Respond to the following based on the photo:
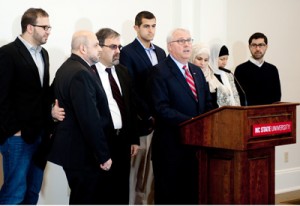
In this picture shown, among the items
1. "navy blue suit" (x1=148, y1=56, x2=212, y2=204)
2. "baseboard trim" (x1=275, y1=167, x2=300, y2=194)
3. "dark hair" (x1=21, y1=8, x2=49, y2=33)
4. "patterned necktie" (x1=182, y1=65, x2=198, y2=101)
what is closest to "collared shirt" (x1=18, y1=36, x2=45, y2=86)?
"dark hair" (x1=21, y1=8, x2=49, y2=33)

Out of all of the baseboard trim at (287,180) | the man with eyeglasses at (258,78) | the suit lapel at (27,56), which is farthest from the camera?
the baseboard trim at (287,180)

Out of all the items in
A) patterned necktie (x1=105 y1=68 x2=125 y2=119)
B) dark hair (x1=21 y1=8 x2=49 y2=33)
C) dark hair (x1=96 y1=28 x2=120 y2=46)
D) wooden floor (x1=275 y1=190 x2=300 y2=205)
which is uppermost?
dark hair (x1=21 y1=8 x2=49 y2=33)

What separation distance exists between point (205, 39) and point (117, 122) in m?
2.18

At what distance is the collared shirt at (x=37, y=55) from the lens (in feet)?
12.4

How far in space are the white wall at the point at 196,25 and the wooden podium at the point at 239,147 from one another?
5.25ft

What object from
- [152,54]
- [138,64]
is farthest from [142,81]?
[152,54]

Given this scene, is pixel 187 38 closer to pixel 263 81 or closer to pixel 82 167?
pixel 82 167

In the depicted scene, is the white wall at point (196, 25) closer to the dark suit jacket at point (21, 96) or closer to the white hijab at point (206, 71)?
the dark suit jacket at point (21, 96)

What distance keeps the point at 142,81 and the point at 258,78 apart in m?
1.53

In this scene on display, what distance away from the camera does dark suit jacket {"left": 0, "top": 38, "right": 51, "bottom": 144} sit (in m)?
3.60

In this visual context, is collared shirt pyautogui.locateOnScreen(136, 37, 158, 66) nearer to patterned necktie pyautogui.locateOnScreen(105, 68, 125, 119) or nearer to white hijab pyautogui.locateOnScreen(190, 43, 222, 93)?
white hijab pyautogui.locateOnScreen(190, 43, 222, 93)

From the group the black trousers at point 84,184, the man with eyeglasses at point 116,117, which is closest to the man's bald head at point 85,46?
the man with eyeglasses at point 116,117

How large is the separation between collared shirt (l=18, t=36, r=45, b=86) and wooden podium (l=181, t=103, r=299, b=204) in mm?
1105

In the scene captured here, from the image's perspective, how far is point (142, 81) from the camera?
175 inches
